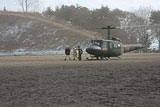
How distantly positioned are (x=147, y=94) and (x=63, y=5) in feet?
372

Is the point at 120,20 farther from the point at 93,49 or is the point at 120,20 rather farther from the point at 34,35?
the point at 93,49

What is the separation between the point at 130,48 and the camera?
101ft

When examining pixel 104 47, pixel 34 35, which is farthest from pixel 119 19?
pixel 104 47

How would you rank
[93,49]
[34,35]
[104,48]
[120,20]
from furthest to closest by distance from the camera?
[120,20]
[34,35]
[104,48]
[93,49]

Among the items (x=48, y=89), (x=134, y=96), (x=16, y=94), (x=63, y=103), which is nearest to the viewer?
(x=63, y=103)

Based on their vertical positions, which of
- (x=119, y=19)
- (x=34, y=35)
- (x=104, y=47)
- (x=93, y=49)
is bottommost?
(x=93, y=49)

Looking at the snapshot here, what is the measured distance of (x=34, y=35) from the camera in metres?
80.3

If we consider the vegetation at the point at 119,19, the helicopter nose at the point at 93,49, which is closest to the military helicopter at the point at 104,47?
the helicopter nose at the point at 93,49

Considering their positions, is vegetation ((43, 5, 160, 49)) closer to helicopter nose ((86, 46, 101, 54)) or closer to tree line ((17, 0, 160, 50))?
tree line ((17, 0, 160, 50))

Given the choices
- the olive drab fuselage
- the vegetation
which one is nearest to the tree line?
the vegetation

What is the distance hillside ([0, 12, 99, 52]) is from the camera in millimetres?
73750

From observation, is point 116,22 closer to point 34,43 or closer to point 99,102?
point 34,43

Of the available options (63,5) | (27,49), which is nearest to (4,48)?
(27,49)

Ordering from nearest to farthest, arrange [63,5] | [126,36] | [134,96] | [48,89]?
[134,96] → [48,89] → [126,36] → [63,5]
